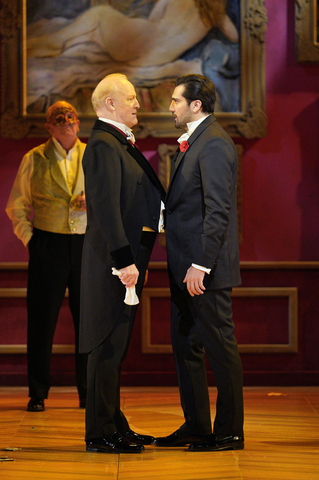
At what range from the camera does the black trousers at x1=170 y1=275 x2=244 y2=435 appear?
2705mm

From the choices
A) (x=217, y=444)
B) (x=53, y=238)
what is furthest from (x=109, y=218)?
(x=53, y=238)

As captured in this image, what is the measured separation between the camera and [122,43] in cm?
442

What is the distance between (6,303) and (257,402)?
5.86 feet

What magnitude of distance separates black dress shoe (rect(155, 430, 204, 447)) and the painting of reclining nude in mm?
2438

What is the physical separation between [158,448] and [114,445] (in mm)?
208

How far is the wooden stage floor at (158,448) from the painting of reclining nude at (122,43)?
6.69 feet

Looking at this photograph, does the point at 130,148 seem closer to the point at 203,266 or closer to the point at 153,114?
the point at 203,266

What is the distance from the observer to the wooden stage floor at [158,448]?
2.50m

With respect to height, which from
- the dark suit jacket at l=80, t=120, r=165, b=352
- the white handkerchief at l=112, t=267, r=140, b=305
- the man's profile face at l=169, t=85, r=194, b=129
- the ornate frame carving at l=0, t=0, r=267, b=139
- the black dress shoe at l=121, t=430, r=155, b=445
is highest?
the ornate frame carving at l=0, t=0, r=267, b=139

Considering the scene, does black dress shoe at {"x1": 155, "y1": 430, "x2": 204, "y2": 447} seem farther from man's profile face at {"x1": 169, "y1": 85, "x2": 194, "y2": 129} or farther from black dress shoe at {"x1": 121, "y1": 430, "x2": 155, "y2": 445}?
man's profile face at {"x1": 169, "y1": 85, "x2": 194, "y2": 129}

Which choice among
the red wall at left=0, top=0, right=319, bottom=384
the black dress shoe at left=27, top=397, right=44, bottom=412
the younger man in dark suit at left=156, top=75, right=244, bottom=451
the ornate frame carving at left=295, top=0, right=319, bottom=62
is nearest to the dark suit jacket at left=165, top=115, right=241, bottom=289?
the younger man in dark suit at left=156, top=75, right=244, bottom=451

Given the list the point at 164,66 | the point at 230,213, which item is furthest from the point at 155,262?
the point at 230,213

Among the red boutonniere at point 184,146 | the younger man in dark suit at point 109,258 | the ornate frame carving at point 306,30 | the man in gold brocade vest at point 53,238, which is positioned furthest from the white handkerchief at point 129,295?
the ornate frame carving at point 306,30

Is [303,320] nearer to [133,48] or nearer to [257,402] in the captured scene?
[257,402]
